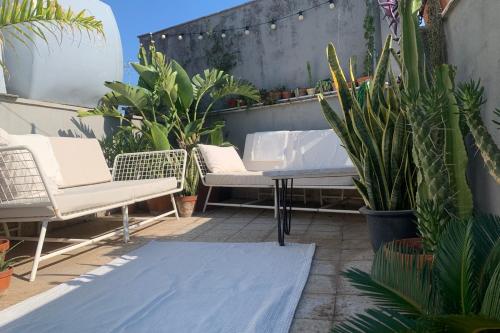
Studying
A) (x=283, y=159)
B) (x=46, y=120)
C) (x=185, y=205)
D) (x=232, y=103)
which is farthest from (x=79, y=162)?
(x=232, y=103)

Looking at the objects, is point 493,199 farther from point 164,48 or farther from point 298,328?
point 164,48

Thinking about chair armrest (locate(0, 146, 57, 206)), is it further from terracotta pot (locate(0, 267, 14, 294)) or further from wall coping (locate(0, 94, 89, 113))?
wall coping (locate(0, 94, 89, 113))

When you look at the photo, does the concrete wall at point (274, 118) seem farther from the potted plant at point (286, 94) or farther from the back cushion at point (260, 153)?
the back cushion at point (260, 153)

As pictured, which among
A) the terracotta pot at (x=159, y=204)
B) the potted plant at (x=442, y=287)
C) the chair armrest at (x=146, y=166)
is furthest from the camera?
the terracotta pot at (x=159, y=204)

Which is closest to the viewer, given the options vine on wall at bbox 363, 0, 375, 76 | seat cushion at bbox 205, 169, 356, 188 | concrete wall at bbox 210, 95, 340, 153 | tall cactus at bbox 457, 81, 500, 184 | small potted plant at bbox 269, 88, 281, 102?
tall cactus at bbox 457, 81, 500, 184

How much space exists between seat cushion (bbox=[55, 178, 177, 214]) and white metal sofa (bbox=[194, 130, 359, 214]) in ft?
2.53

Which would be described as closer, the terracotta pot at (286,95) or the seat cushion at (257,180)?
the seat cushion at (257,180)

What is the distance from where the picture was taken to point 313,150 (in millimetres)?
4699

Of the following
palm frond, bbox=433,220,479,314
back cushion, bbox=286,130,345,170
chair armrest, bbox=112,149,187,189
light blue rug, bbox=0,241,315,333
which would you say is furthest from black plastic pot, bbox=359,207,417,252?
chair armrest, bbox=112,149,187,189

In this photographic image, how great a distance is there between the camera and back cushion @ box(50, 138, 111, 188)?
3.47 meters

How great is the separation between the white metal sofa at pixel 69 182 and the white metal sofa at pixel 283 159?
53 centimetres

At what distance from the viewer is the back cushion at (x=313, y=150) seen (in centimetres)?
452

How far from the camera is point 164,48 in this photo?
7.01 meters

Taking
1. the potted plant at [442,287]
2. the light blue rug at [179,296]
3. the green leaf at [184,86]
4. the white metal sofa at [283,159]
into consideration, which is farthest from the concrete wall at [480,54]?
the green leaf at [184,86]
